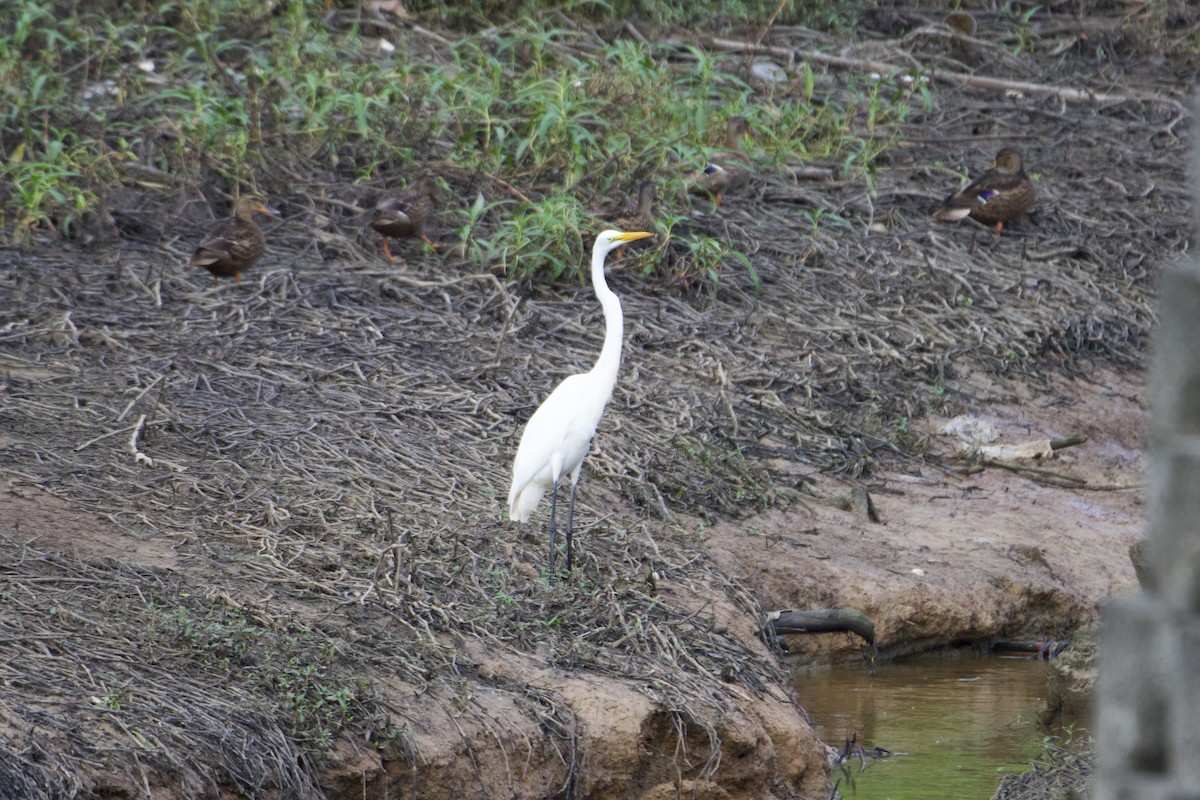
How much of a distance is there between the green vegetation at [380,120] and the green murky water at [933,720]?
344cm

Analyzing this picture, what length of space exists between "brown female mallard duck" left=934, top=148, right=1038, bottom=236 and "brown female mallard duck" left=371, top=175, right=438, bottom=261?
3.85m

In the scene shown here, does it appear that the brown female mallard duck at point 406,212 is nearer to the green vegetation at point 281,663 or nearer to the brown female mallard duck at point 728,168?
the brown female mallard duck at point 728,168

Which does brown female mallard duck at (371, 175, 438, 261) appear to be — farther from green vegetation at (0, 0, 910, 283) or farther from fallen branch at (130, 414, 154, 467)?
fallen branch at (130, 414, 154, 467)

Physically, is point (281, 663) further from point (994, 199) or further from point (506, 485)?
point (994, 199)

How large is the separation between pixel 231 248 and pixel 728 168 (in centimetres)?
355

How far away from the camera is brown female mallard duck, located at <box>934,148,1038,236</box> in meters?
10.6

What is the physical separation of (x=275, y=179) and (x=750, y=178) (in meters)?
3.34

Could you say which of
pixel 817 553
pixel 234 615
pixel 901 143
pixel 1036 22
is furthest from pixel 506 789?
pixel 1036 22

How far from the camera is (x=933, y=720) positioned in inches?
238

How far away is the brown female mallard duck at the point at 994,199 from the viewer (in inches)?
416

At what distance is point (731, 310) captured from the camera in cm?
923

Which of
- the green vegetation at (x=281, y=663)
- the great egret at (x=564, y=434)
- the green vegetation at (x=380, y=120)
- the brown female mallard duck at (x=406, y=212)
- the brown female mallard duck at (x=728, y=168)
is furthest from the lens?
the brown female mallard duck at (x=728, y=168)

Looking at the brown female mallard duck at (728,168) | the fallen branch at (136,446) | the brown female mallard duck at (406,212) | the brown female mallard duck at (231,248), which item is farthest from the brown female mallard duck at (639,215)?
the fallen branch at (136,446)

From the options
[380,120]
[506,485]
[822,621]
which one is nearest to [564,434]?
[506,485]
